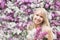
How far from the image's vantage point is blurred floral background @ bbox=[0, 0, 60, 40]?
4859 millimetres

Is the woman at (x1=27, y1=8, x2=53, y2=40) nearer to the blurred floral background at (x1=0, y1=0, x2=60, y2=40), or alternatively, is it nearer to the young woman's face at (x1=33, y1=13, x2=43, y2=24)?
the young woman's face at (x1=33, y1=13, x2=43, y2=24)

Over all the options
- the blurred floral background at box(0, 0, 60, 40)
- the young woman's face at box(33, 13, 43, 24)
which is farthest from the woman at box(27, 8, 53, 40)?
the blurred floral background at box(0, 0, 60, 40)

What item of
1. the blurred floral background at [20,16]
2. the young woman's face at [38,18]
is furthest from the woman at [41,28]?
the blurred floral background at [20,16]

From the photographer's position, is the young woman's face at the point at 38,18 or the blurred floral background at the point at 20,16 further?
the blurred floral background at the point at 20,16

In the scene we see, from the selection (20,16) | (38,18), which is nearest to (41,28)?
(38,18)

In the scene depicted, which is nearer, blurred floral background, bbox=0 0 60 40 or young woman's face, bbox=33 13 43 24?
young woman's face, bbox=33 13 43 24

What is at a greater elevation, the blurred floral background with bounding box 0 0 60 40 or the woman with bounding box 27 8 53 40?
the woman with bounding box 27 8 53 40

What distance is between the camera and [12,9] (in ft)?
17.0

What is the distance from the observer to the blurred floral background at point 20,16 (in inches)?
191

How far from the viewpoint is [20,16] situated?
16.7 ft

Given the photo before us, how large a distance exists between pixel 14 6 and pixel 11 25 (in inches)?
16.8

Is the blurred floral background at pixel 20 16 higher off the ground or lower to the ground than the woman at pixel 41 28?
lower

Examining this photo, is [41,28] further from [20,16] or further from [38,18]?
[20,16]

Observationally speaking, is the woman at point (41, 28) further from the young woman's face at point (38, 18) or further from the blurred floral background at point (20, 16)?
the blurred floral background at point (20, 16)
